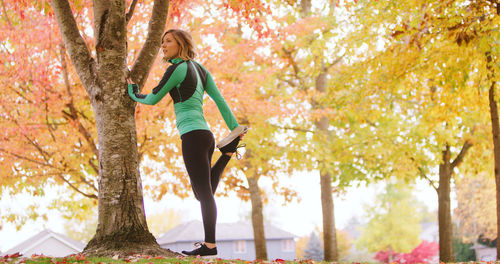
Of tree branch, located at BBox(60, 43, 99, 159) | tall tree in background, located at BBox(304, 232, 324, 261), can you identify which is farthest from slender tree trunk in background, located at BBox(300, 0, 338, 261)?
tall tree in background, located at BBox(304, 232, 324, 261)

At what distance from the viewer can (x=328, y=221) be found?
51.3ft

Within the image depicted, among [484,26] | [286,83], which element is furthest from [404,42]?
[286,83]

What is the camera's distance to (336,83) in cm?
1087

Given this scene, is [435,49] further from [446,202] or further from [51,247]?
[51,247]

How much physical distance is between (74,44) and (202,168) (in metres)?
2.83

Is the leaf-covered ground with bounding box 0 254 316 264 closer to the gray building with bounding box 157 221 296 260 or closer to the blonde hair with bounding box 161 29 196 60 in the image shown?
the blonde hair with bounding box 161 29 196 60

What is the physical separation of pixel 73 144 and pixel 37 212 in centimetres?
525

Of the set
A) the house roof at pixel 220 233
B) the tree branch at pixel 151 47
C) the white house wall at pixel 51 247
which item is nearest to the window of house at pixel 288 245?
the house roof at pixel 220 233

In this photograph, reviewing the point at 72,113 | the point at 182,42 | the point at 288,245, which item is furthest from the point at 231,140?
the point at 288,245

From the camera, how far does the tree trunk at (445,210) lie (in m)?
14.6

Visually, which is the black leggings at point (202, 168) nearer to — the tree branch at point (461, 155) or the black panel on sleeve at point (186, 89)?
the black panel on sleeve at point (186, 89)

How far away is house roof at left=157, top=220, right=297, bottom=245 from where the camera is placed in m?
39.5

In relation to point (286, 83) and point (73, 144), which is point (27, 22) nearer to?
point (73, 144)

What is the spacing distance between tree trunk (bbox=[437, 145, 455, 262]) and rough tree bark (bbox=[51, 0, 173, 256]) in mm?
12100
